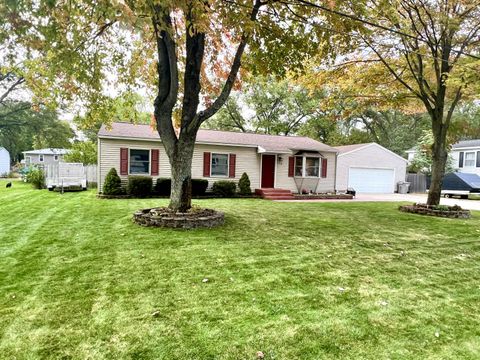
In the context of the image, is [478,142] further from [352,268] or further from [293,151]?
[352,268]

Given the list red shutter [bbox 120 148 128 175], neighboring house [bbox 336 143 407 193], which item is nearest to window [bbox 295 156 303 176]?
neighboring house [bbox 336 143 407 193]

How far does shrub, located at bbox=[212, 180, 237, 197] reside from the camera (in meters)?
14.2

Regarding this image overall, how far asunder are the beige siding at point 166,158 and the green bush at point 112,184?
561 millimetres

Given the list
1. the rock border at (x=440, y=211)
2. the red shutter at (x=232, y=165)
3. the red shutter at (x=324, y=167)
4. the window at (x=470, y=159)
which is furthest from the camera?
the window at (x=470, y=159)

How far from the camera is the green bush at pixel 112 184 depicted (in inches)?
485

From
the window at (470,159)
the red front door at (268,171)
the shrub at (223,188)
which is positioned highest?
the window at (470,159)

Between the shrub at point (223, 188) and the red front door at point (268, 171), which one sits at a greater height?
the red front door at point (268, 171)

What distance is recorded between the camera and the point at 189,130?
7250 millimetres

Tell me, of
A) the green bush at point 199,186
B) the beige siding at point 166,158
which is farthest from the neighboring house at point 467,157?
the green bush at point 199,186

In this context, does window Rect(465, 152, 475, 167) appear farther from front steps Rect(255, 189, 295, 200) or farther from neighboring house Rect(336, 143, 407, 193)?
front steps Rect(255, 189, 295, 200)

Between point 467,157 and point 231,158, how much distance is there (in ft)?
68.7

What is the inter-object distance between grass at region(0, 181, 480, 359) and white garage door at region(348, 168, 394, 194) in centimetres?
1279

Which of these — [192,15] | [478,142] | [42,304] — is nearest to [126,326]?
[42,304]

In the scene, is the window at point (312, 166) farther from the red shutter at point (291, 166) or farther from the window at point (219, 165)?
the window at point (219, 165)
